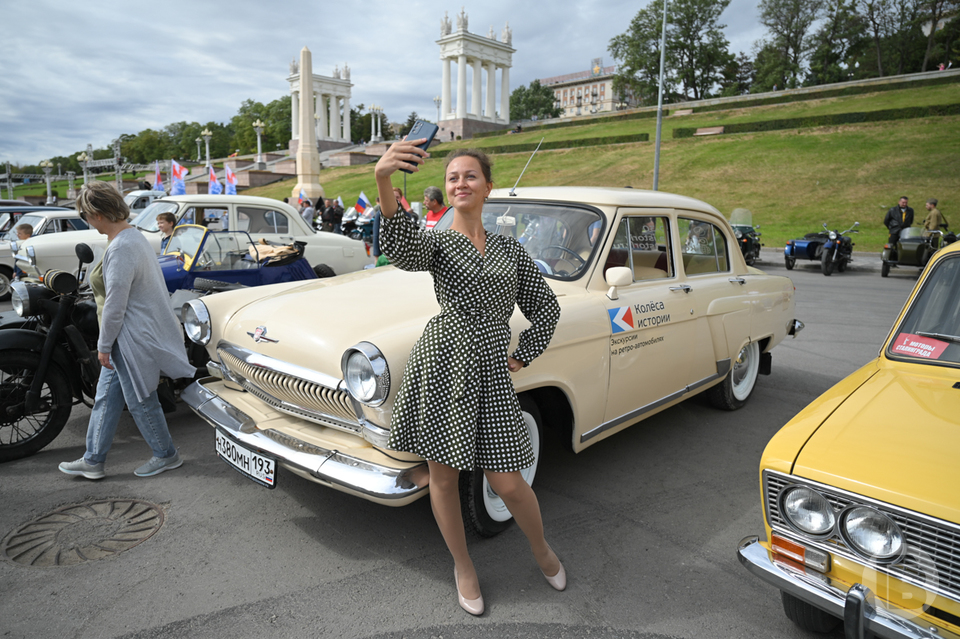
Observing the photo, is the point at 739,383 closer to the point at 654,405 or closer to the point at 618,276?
the point at 654,405

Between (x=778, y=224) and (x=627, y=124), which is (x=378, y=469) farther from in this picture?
(x=627, y=124)

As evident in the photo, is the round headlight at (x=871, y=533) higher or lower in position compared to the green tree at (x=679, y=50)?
lower

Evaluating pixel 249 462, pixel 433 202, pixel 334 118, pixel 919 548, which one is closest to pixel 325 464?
pixel 249 462

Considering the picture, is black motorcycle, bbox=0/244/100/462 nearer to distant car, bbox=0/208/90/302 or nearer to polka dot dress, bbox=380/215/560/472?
polka dot dress, bbox=380/215/560/472

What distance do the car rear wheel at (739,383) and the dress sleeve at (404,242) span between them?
12.5 ft

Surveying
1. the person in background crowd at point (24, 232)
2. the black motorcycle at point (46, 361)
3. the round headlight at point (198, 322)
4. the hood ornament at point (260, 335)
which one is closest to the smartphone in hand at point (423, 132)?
the hood ornament at point (260, 335)

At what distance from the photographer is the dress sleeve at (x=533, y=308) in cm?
265

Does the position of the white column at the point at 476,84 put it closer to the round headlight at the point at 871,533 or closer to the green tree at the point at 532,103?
the green tree at the point at 532,103

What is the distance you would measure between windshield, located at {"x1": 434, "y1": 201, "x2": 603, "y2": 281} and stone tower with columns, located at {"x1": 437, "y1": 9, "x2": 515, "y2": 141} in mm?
73118

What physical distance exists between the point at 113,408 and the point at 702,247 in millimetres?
4251

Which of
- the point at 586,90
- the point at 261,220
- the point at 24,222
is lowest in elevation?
the point at 261,220

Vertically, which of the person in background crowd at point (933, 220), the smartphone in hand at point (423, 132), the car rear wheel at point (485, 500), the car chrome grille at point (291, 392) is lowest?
the car rear wheel at point (485, 500)

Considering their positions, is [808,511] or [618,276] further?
[618,276]

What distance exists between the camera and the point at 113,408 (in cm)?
374
